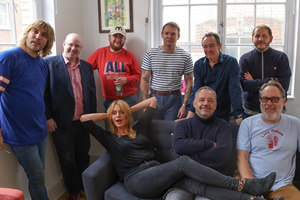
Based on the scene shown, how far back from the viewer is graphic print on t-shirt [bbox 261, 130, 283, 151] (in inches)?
80.2

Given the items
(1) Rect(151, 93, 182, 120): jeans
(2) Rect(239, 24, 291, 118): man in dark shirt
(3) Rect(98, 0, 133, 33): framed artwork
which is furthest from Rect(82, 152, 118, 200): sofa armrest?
(3) Rect(98, 0, 133, 33): framed artwork

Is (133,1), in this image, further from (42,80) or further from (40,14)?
(42,80)

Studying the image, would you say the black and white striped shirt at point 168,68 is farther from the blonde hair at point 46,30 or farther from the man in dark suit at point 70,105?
the blonde hair at point 46,30

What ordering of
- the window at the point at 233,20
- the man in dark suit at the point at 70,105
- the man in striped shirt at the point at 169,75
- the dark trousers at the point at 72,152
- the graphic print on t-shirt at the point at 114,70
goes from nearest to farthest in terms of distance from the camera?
1. the man in dark suit at the point at 70,105
2. the dark trousers at the point at 72,152
3. the man in striped shirt at the point at 169,75
4. the graphic print on t-shirt at the point at 114,70
5. the window at the point at 233,20

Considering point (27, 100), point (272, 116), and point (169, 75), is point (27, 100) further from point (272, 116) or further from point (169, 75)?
point (272, 116)

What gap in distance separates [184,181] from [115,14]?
212cm

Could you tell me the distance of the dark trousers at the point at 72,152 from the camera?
2582 mm

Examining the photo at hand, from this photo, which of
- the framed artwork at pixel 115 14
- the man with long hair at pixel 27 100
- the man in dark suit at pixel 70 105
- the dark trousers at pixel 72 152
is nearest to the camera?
the man with long hair at pixel 27 100

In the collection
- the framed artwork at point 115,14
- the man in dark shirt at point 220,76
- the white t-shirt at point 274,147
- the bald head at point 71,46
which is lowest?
the white t-shirt at point 274,147

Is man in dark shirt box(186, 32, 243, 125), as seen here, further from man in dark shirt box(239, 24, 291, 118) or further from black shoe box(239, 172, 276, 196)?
black shoe box(239, 172, 276, 196)

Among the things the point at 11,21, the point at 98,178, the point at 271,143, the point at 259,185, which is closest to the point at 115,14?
the point at 11,21

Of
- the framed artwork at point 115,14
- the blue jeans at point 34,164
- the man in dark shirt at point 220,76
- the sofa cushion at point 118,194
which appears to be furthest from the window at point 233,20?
the blue jeans at point 34,164

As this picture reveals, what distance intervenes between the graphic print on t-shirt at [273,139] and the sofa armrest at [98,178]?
47.9 inches

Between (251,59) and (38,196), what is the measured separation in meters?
2.18
